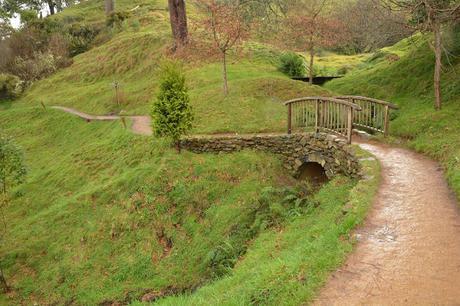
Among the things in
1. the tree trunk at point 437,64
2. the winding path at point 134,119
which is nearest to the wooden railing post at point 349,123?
the tree trunk at point 437,64

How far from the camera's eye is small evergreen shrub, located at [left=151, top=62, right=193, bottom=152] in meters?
16.0

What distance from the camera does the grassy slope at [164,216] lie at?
8500 millimetres

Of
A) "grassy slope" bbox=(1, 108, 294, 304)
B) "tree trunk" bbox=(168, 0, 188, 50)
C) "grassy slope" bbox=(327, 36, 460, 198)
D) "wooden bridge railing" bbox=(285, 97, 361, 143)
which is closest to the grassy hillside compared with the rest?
"grassy slope" bbox=(1, 108, 294, 304)

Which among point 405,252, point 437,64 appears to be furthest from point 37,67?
point 405,252

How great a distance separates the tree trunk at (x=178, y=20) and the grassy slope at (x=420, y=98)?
1098 cm

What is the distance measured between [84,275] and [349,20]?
38.5 metres

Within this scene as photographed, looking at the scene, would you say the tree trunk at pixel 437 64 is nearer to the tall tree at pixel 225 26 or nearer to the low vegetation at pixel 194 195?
the low vegetation at pixel 194 195

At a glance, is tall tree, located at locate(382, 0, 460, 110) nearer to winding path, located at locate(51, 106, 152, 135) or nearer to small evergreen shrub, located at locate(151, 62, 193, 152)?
small evergreen shrub, located at locate(151, 62, 193, 152)

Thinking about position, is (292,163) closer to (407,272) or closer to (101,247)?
(101,247)

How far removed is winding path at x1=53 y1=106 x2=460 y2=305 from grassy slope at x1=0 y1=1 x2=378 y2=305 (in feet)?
1.22

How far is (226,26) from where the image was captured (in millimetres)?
20219

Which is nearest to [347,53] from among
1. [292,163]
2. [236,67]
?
[236,67]

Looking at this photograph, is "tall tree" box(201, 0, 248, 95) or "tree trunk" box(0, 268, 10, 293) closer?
"tree trunk" box(0, 268, 10, 293)

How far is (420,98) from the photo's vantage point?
59.2 ft
